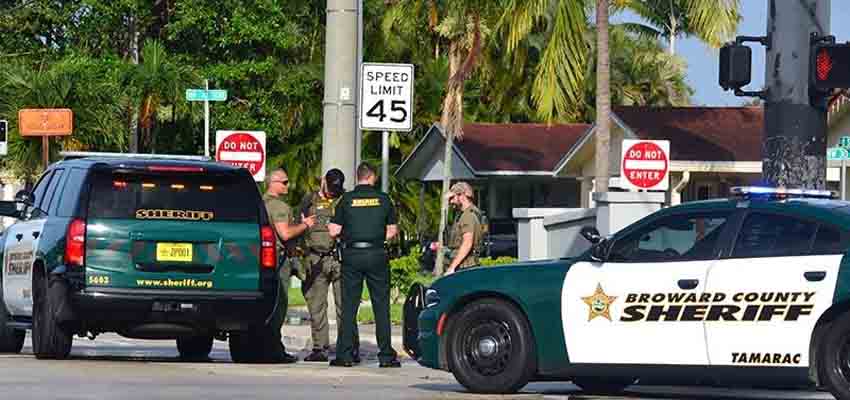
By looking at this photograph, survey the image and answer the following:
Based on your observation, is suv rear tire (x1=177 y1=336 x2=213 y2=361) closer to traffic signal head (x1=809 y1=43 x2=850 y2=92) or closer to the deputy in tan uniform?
the deputy in tan uniform

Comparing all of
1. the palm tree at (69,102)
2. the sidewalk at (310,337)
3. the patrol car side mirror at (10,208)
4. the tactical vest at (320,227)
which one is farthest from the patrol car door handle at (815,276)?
the palm tree at (69,102)

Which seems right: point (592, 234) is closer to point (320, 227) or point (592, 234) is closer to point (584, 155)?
point (320, 227)

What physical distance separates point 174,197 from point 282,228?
1591mm

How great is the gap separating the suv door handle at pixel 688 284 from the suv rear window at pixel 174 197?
4997mm

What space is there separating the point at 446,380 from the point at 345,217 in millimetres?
1780

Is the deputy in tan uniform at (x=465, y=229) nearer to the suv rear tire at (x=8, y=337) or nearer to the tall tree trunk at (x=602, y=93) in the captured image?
the suv rear tire at (x=8, y=337)

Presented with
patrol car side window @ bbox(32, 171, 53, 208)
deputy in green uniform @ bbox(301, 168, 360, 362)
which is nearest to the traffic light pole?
deputy in green uniform @ bbox(301, 168, 360, 362)

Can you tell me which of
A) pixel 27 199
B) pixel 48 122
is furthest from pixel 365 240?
pixel 48 122

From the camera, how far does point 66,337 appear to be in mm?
16766

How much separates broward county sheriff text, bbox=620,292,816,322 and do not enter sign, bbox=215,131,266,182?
1480 cm

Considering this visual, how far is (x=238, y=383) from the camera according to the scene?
1459 centimetres

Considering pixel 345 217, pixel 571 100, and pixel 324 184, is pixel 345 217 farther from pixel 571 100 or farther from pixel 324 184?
pixel 571 100

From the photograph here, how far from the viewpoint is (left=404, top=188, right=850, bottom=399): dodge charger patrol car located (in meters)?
12.6

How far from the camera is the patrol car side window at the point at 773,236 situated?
12.8 m
